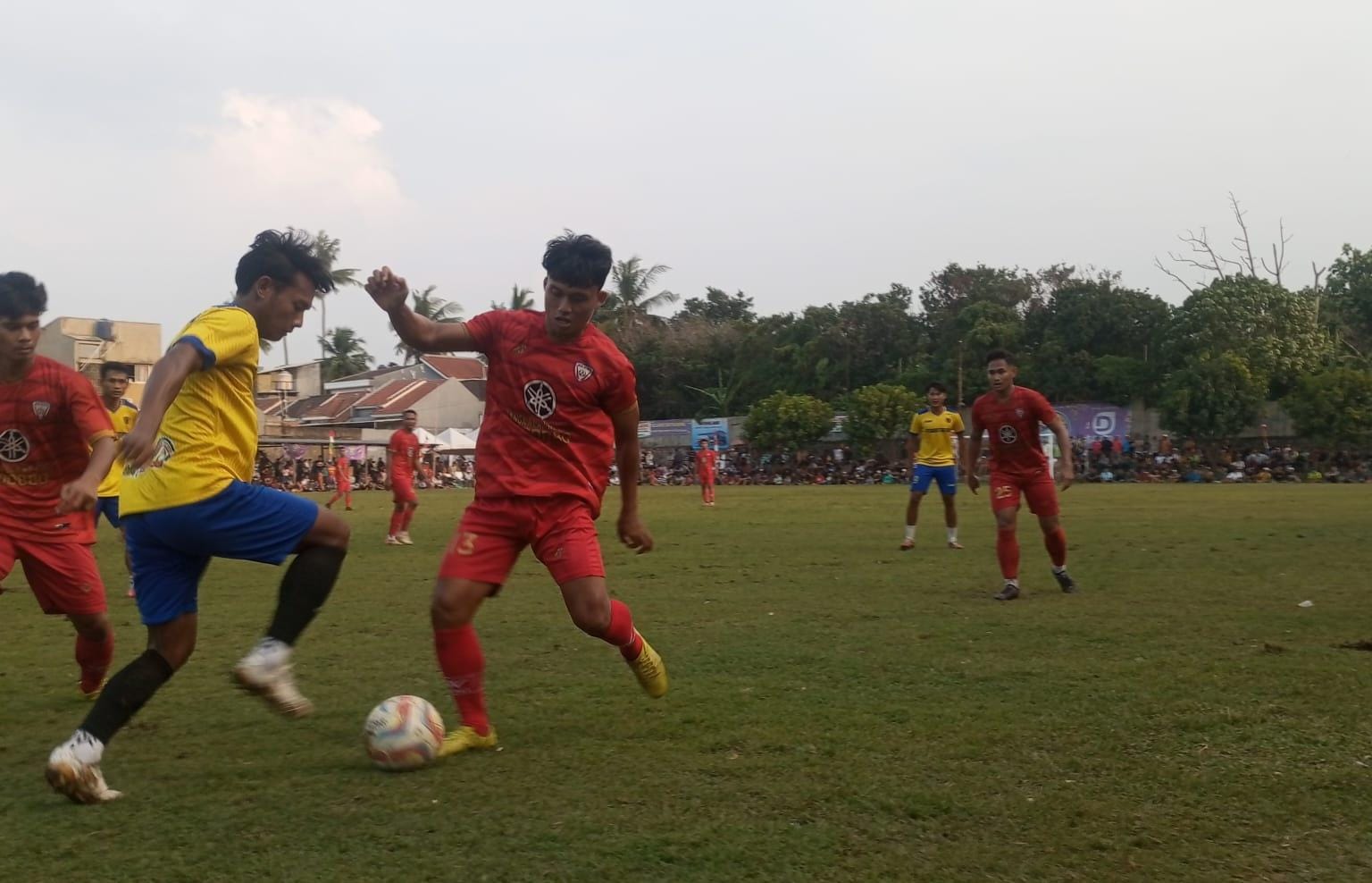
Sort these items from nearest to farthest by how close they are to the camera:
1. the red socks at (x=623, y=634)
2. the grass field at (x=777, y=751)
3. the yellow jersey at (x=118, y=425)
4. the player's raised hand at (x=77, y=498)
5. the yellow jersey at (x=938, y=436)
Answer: the grass field at (x=777, y=751)
the player's raised hand at (x=77, y=498)
the red socks at (x=623, y=634)
the yellow jersey at (x=118, y=425)
the yellow jersey at (x=938, y=436)

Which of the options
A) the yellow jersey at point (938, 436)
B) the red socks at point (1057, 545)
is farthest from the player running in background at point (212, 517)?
the yellow jersey at point (938, 436)

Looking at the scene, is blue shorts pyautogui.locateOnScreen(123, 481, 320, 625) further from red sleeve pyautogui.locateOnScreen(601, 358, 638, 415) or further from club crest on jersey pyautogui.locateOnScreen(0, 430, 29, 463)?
club crest on jersey pyautogui.locateOnScreen(0, 430, 29, 463)

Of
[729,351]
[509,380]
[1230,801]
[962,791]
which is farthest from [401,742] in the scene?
[729,351]

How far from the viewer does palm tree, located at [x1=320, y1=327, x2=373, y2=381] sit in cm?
8050

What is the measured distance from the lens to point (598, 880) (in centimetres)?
321

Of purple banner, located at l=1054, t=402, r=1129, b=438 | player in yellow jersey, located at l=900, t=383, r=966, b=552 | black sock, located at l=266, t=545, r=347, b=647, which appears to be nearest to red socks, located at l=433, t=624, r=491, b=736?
black sock, located at l=266, t=545, r=347, b=647

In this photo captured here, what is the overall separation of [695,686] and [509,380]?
193 centimetres

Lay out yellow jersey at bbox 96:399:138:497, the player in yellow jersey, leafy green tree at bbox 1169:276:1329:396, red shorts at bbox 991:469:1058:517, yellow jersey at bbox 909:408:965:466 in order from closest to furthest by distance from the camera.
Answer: red shorts at bbox 991:469:1058:517
yellow jersey at bbox 96:399:138:497
the player in yellow jersey
yellow jersey at bbox 909:408:965:466
leafy green tree at bbox 1169:276:1329:396

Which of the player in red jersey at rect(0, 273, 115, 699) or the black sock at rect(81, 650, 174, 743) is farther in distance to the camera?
the player in red jersey at rect(0, 273, 115, 699)

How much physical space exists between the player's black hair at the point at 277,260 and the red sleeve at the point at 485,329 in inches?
26.9

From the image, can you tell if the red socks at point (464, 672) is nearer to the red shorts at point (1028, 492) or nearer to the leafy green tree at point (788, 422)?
the red shorts at point (1028, 492)

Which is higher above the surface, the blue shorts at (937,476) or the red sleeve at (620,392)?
Result: the red sleeve at (620,392)

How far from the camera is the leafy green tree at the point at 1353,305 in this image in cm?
5291

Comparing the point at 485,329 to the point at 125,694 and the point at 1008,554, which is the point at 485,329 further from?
the point at 1008,554
